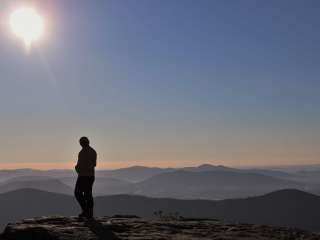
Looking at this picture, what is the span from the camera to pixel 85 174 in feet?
56.0

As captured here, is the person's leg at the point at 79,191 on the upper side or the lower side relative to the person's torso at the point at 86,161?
lower

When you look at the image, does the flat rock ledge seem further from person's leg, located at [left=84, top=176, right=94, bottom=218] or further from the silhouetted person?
the silhouetted person

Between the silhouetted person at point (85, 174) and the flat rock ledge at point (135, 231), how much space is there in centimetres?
64

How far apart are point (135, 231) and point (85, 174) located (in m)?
3.38

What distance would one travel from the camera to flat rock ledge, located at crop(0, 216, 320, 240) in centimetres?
1381

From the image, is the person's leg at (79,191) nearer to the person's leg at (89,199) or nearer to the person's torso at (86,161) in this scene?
the person's leg at (89,199)

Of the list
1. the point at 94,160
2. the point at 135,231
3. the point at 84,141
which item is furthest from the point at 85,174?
the point at 135,231

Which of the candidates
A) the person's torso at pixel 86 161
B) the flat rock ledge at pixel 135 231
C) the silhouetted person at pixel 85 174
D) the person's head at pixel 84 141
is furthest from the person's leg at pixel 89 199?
the person's head at pixel 84 141

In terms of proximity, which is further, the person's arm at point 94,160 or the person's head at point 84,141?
the person's arm at point 94,160

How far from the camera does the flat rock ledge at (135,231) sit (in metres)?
13.8

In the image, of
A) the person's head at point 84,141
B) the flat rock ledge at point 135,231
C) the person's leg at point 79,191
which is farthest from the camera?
the person's leg at point 79,191

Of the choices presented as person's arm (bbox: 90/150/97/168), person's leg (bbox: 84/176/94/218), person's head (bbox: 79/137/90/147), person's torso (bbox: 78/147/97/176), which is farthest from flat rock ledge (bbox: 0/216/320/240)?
person's head (bbox: 79/137/90/147)

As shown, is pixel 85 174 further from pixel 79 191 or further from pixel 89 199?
pixel 89 199

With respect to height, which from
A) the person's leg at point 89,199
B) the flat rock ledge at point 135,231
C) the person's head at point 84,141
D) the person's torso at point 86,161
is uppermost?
the person's head at point 84,141
